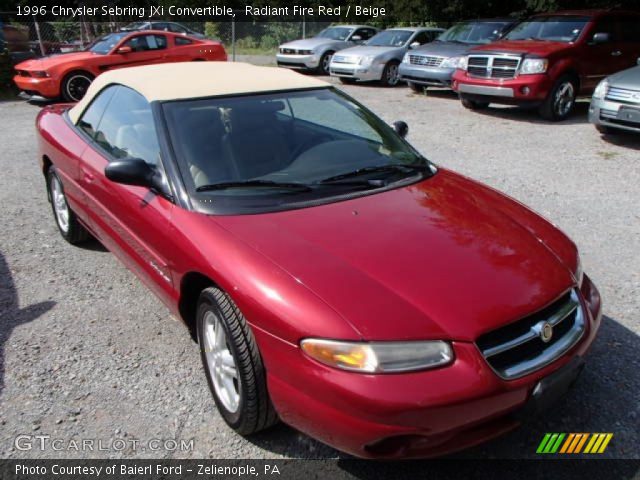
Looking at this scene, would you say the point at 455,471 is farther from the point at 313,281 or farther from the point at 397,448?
the point at 313,281

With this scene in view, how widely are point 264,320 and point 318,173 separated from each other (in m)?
1.12

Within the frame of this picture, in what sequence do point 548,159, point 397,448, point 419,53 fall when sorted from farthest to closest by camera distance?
point 419,53, point 548,159, point 397,448

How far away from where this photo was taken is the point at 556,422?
2691mm

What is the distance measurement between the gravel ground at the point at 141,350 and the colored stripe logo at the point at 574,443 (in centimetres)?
4

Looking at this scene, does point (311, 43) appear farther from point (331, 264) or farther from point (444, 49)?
point (331, 264)

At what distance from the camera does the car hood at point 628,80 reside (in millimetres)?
7695

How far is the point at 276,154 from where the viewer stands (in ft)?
10.4

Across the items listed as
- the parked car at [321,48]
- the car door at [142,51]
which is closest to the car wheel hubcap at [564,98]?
the parked car at [321,48]

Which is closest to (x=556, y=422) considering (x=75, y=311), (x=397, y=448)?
(x=397, y=448)

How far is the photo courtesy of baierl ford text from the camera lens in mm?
2098

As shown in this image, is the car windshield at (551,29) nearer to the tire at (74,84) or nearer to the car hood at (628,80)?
the car hood at (628,80)

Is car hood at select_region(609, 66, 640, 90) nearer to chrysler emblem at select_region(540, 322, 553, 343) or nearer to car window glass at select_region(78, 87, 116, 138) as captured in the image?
chrysler emblem at select_region(540, 322, 553, 343)

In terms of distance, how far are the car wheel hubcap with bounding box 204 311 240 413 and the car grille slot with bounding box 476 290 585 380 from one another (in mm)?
1113

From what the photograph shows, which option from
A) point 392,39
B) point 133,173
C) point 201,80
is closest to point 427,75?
point 392,39
